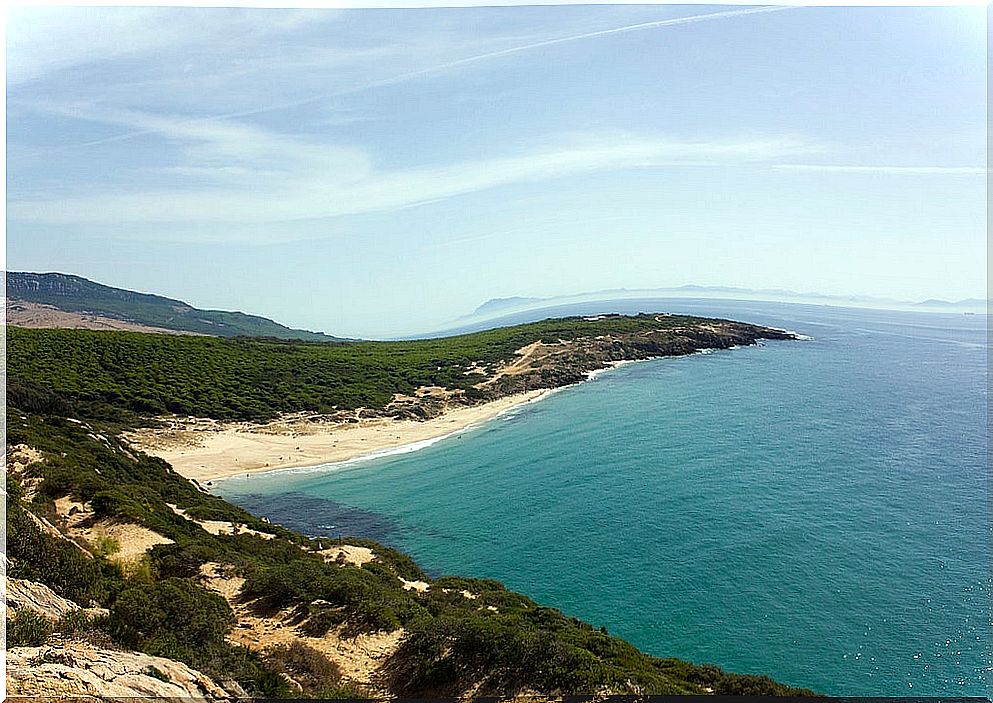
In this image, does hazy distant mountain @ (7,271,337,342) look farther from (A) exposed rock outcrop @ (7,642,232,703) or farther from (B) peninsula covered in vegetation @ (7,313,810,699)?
(A) exposed rock outcrop @ (7,642,232,703)

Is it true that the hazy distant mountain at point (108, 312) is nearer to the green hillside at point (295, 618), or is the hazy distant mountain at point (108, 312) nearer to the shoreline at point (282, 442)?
the shoreline at point (282, 442)

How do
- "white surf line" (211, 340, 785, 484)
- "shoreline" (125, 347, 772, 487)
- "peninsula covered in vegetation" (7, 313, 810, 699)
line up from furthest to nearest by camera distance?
"shoreline" (125, 347, 772, 487), "white surf line" (211, 340, 785, 484), "peninsula covered in vegetation" (7, 313, 810, 699)

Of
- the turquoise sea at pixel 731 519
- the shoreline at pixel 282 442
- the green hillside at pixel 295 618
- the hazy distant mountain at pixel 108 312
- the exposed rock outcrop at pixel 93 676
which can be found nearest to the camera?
the exposed rock outcrop at pixel 93 676

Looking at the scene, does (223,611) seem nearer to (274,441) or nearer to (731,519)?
(731,519)

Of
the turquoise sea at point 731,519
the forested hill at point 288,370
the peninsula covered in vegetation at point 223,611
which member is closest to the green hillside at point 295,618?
the peninsula covered in vegetation at point 223,611

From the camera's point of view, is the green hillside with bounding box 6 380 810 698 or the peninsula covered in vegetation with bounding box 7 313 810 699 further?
the green hillside with bounding box 6 380 810 698


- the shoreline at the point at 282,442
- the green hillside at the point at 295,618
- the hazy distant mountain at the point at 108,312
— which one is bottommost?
the shoreline at the point at 282,442

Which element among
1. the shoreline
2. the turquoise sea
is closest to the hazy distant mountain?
the shoreline

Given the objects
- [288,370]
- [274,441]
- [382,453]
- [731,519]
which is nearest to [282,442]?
[274,441]
